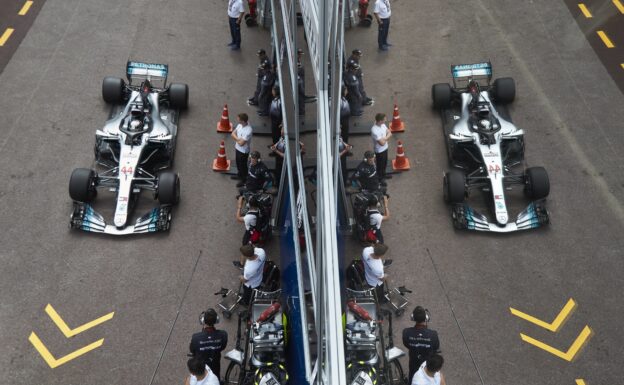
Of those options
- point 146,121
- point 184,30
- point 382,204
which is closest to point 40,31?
point 184,30

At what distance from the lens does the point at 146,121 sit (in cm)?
1364

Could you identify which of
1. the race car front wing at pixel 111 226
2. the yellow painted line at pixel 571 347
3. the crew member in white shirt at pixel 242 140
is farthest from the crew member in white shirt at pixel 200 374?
the crew member in white shirt at pixel 242 140

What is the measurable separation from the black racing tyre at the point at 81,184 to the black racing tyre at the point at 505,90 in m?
7.37

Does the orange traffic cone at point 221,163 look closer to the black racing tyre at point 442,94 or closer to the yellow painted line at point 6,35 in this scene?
the black racing tyre at point 442,94

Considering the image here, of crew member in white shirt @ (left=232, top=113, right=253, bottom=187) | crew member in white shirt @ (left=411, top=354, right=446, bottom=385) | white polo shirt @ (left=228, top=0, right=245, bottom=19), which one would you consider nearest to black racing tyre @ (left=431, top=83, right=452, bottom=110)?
crew member in white shirt @ (left=232, top=113, right=253, bottom=187)

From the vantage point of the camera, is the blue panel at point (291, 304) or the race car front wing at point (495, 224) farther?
the race car front wing at point (495, 224)

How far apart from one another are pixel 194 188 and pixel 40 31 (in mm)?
6244

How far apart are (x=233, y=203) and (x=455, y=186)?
3.58m

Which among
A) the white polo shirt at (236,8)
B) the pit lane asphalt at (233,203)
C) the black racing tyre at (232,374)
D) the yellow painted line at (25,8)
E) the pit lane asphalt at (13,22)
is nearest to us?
the black racing tyre at (232,374)

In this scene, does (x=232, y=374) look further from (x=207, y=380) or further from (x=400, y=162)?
(x=400, y=162)

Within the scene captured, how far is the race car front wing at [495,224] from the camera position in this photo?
41.3ft

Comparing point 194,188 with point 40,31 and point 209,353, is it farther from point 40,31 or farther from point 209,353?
point 40,31

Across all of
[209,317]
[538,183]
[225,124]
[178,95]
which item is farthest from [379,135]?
[209,317]

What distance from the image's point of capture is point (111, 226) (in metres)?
12.6
